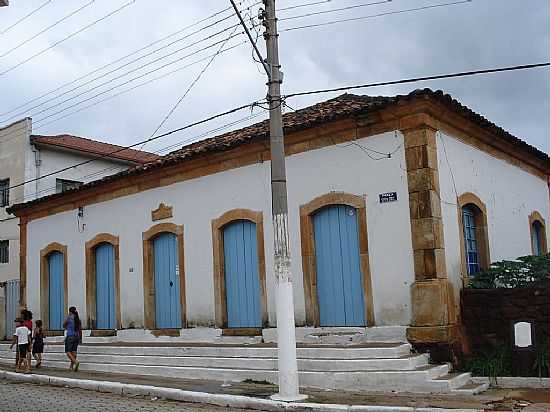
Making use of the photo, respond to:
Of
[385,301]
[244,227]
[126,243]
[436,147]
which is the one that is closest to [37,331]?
[126,243]

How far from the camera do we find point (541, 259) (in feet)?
35.8

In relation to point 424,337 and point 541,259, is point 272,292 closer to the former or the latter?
point 424,337

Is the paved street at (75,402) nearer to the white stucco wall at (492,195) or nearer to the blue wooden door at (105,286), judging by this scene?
the blue wooden door at (105,286)

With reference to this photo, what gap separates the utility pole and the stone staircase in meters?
1.07

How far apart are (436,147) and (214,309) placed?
5373mm

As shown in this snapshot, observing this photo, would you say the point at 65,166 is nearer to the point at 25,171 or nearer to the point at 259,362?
the point at 25,171

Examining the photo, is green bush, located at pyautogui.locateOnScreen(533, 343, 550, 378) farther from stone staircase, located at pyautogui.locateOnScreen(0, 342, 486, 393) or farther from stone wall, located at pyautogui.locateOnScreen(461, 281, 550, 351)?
stone staircase, located at pyautogui.locateOnScreen(0, 342, 486, 393)

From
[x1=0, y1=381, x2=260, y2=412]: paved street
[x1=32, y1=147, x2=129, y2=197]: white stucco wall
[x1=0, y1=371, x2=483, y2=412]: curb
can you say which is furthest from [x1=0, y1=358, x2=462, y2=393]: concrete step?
[x1=32, y1=147, x2=129, y2=197]: white stucco wall

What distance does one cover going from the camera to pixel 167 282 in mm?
14320

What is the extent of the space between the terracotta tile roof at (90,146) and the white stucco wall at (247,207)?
6.58 metres

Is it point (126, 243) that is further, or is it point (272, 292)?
point (126, 243)

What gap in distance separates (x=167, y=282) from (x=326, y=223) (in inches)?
171

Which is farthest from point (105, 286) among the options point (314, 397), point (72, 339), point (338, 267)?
point (314, 397)

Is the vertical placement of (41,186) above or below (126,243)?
above
